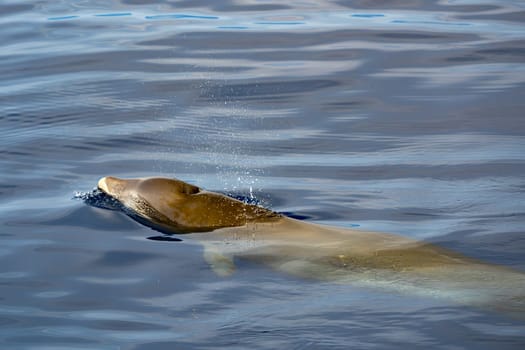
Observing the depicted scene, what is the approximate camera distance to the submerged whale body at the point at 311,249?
7.09 metres

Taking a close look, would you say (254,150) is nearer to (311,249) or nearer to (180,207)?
(180,207)

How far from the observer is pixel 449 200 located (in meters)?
8.83

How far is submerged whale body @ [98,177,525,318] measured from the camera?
7.09 meters

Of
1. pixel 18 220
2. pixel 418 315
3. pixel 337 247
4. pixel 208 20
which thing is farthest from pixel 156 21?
pixel 418 315

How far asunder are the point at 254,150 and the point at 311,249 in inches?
108

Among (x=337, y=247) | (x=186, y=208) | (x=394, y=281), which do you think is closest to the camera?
(x=394, y=281)

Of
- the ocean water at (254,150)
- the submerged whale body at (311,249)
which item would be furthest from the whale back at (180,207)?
the ocean water at (254,150)

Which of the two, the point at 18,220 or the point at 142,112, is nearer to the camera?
the point at 18,220

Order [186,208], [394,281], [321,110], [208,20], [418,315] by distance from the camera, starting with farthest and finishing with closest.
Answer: [208,20] < [321,110] < [186,208] < [394,281] < [418,315]

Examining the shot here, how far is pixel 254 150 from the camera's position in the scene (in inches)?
414

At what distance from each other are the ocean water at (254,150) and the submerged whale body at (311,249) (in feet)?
0.50

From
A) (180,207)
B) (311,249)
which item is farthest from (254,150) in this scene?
(311,249)

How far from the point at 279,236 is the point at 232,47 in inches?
267

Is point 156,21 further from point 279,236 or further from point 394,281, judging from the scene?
point 394,281
